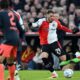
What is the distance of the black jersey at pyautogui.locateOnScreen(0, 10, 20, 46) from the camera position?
1062 centimetres

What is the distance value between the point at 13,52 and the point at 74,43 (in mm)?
6712

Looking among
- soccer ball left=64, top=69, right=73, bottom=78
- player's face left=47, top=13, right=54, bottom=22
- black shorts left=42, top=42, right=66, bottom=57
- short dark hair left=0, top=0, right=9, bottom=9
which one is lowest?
soccer ball left=64, top=69, right=73, bottom=78

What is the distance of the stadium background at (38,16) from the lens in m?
17.2

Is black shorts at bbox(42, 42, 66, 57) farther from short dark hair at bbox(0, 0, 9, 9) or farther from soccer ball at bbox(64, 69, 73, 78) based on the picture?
short dark hair at bbox(0, 0, 9, 9)

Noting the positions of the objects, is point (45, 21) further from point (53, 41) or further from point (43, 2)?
point (43, 2)

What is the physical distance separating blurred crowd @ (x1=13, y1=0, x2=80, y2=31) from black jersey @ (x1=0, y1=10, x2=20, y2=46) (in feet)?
20.1

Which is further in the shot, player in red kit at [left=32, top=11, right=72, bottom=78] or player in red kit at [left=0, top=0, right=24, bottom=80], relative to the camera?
player in red kit at [left=32, top=11, right=72, bottom=78]

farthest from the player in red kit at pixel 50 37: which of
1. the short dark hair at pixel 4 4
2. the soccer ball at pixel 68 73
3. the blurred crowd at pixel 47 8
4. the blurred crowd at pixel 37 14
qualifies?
the blurred crowd at pixel 47 8

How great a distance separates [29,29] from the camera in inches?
688

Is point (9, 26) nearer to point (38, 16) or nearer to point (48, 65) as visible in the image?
point (48, 65)

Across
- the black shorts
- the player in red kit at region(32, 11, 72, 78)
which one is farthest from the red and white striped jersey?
the black shorts

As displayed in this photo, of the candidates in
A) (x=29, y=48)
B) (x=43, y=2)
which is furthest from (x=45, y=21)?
(x=43, y=2)

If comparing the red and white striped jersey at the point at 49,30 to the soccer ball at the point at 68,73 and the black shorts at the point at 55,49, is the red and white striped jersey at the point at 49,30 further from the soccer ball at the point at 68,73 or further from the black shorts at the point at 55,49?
the soccer ball at the point at 68,73

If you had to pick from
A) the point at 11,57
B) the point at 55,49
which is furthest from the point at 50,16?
the point at 11,57
